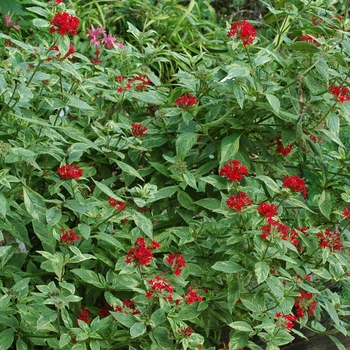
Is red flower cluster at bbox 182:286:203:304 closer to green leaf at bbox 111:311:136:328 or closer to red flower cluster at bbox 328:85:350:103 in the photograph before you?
green leaf at bbox 111:311:136:328

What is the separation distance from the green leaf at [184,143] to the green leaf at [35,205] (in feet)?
1.65

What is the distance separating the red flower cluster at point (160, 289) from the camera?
2068 mm

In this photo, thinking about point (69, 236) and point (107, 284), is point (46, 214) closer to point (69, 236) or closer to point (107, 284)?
point (69, 236)

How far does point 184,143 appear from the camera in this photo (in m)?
2.51

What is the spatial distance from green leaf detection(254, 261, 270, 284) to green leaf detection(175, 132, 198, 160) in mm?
454

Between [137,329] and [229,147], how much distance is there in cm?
69

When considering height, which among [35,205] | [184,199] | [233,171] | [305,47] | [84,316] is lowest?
[84,316]

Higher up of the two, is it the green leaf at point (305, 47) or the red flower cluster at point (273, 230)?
the green leaf at point (305, 47)

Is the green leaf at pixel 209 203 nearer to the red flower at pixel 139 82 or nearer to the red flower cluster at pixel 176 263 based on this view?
the red flower cluster at pixel 176 263

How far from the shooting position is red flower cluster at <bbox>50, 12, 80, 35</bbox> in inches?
82.4

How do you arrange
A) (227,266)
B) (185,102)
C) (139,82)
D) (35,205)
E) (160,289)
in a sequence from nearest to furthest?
1. (160,289)
2. (35,205)
3. (227,266)
4. (185,102)
5. (139,82)

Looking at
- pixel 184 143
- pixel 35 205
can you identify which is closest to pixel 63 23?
pixel 35 205

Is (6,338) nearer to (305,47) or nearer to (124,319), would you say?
(124,319)

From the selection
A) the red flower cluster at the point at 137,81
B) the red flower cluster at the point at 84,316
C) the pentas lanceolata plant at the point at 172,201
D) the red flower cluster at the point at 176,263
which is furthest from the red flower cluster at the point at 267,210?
the red flower cluster at the point at 137,81
